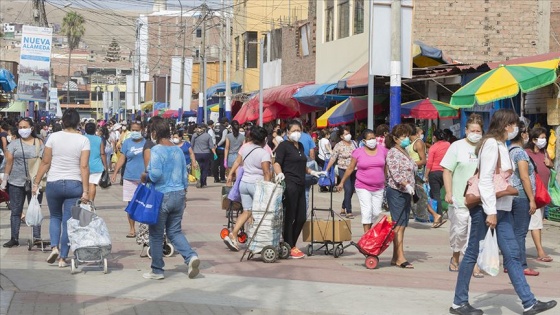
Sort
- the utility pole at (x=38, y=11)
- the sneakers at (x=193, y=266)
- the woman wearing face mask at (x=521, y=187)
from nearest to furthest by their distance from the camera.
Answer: the woman wearing face mask at (x=521, y=187), the sneakers at (x=193, y=266), the utility pole at (x=38, y=11)

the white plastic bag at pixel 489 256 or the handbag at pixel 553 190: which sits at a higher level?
the handbag at pixel 553 190

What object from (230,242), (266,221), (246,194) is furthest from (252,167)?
(230,242)

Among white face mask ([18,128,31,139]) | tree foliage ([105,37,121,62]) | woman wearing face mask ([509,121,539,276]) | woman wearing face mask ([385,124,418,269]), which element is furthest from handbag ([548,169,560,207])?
tree foliage ([105,37,121,62])

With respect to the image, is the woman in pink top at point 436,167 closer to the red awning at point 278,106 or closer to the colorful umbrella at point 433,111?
the colorful umbrella at point 433,111

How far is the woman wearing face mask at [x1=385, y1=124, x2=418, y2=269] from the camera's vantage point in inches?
460

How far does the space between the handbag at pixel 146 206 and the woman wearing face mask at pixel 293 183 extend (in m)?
2.47

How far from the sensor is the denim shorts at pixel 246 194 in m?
12.6

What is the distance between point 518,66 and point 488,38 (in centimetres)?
1124

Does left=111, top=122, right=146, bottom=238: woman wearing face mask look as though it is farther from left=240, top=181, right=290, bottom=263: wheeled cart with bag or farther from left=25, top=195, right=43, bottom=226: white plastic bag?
left=240, top=181, right=290, bottom=263: wheeled cart with bag

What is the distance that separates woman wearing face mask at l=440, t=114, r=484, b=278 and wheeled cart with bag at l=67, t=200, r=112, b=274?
12.4 feet

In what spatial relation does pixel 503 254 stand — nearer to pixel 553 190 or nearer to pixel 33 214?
pixel 553 190

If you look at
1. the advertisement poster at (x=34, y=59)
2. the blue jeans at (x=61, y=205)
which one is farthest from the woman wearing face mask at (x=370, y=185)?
the advertisement poster at (x=34, y=59)

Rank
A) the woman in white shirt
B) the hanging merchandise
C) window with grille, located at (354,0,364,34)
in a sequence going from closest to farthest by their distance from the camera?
the woman in white shirt, the hanging merchandise, window with grille, located at (354,0,364,34)

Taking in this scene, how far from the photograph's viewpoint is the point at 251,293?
969cm
